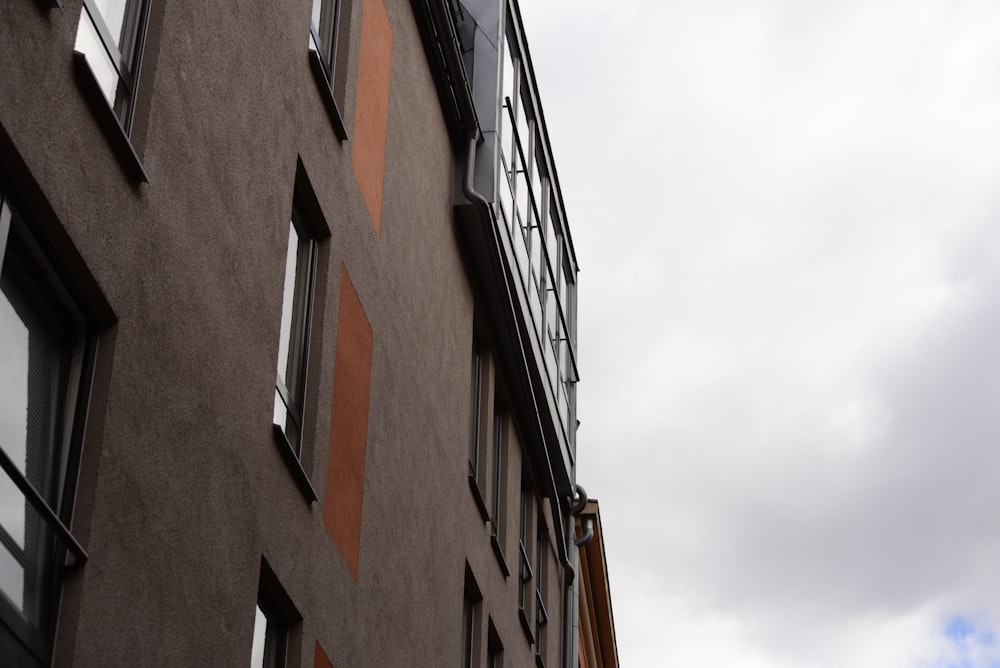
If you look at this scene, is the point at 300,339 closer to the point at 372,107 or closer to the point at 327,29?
the point at 327,29

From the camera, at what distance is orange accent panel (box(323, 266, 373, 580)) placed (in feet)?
42.0

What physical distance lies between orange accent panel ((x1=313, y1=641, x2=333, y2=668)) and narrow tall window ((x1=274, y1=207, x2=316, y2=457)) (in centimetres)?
A: 154

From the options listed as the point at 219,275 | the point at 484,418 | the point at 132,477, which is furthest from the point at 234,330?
the point at 484,418

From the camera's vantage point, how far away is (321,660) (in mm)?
11922

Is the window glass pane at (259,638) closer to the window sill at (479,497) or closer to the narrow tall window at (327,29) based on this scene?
the narrow tall window at (327,29)

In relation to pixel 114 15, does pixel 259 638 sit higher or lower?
lower

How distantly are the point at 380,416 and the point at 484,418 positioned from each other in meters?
5.73

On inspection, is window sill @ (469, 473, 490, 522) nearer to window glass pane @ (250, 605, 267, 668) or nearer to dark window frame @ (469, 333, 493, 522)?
dark window frame @ (469, 333, 493, 522)

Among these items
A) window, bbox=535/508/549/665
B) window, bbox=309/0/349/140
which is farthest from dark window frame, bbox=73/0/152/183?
window, bbox=535/508/549/665

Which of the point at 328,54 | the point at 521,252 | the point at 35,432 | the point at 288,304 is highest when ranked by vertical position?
the point at 521,252

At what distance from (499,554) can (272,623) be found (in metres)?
8.79

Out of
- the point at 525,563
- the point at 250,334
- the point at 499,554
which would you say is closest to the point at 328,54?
the point at 250,334

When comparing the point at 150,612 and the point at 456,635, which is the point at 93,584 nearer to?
the point at 150,612

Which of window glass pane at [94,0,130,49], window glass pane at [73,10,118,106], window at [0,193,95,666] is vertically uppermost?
window glass pane at [94,0,130,49]
